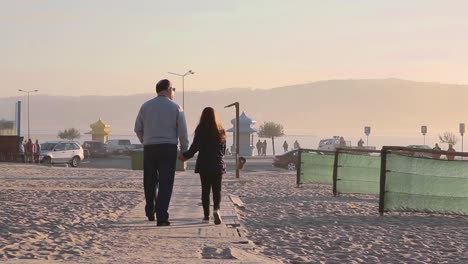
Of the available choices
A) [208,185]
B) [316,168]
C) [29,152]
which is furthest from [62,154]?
[208,185]

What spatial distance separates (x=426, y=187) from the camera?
14125 mm

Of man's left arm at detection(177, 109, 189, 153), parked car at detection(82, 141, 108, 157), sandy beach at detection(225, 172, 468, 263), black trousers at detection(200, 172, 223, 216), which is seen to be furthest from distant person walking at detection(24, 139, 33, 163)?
man's left arm at detection(177, 109, 189, 153)

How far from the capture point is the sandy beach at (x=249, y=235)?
8.18 meters

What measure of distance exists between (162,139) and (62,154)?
35487mm

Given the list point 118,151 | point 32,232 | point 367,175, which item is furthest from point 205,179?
point 118,151

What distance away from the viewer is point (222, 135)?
11.5 m

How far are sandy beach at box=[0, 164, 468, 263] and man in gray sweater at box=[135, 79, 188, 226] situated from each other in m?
0.45

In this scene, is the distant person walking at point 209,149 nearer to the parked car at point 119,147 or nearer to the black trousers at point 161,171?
the black trousers at point 161,171

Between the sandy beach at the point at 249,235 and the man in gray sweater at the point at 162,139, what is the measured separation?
17.9 inches

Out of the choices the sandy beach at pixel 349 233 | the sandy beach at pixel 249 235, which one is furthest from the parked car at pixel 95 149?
the sandy beach at pixel 349 233

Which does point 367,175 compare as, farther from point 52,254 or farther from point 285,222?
point 52,254

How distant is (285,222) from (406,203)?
114 inches

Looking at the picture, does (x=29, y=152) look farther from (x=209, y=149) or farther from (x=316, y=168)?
(x=209, y=149)

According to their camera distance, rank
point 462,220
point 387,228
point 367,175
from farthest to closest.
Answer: point 367,175 → point 462,220 → point 387,228
